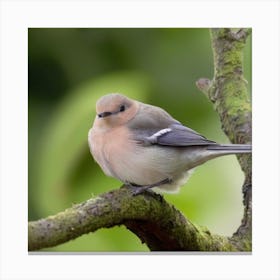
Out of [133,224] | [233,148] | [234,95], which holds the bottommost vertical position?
[133,224]

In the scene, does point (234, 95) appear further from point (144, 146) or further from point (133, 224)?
point (133, 224)

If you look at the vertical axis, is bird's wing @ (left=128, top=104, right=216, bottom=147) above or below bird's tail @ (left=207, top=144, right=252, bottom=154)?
above

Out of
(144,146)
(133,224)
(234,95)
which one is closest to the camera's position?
(133,224)

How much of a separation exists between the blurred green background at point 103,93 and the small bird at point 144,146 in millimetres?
60

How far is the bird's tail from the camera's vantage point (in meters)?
2.92

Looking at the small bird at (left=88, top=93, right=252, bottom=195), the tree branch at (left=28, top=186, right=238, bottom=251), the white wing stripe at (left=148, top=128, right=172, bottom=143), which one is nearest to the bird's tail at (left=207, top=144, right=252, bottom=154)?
the small bird at (left=88, top=93, right=252, bottom=195)

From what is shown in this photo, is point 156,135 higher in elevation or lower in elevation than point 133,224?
higher

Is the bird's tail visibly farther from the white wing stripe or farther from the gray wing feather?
the white wing stripe

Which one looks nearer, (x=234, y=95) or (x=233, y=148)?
(x=233, y=148)

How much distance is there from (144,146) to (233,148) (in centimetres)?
43

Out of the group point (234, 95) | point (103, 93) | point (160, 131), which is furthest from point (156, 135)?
point (234, 95)

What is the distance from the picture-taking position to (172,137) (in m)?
2.89

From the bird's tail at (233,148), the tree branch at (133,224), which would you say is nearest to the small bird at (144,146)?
the bird's tail at (233,148)
